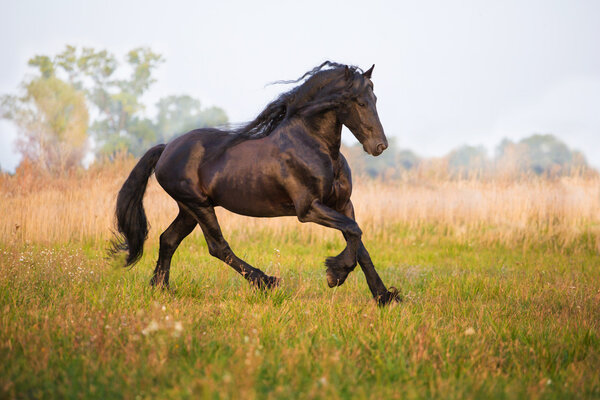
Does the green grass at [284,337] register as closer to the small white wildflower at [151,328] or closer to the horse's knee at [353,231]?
the small white wildflower at [151,328]

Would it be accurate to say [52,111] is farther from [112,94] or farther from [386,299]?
[386,299]

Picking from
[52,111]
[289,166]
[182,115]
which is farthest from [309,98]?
[182,115]

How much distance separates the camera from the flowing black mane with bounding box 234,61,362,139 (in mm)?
4871

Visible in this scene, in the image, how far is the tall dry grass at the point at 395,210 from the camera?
31.9 ft

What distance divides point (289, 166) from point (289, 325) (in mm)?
1495

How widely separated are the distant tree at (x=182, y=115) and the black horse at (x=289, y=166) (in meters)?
53.6

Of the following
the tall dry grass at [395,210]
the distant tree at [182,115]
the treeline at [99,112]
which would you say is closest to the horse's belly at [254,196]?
the tall dry grass at [395,210]

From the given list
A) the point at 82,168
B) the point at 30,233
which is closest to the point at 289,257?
the point at 30,233

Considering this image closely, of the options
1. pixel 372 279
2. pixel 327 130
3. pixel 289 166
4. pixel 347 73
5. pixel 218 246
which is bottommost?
pixel 372 279

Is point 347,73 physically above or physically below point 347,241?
above

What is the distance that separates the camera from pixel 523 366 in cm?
344

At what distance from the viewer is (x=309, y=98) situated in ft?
16.6

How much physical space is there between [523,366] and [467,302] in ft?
6.15

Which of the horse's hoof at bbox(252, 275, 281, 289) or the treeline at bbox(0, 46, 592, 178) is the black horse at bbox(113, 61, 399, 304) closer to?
the horse's hoof at bbox(252, 275, 281, 289)
